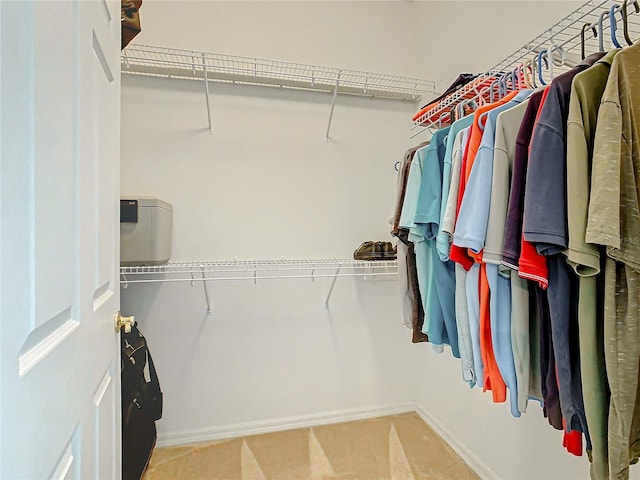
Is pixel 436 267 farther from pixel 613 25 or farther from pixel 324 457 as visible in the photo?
pixel 324 457

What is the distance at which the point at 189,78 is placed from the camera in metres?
1.89

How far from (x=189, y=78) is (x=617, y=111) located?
192 centimetres

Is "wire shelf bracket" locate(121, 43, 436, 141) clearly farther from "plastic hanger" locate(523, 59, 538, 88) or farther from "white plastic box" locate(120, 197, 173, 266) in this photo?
"plastic hanger" locate(523, 59, 538, 88)

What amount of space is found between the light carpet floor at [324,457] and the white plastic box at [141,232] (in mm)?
1078

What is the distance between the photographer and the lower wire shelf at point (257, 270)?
69.7 inches

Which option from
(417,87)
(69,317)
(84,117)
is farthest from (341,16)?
(69,317)

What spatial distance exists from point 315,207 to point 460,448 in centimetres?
158

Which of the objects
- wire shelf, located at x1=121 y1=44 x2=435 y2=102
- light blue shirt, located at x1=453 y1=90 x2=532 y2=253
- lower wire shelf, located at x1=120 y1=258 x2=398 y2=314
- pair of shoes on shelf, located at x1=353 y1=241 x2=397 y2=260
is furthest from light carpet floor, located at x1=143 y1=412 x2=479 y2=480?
wire shelf, located at x1=121 y1=44 x2=435 y2=102

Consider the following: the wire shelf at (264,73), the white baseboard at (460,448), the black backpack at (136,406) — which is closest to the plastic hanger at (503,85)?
the wire shelf at (264,73)

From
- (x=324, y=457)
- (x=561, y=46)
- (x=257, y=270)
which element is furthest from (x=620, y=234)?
(x=324, y=457)

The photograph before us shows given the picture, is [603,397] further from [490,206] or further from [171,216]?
[171,216]

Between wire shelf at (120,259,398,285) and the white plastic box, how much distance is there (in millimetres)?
105

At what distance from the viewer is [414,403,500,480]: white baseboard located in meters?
1.65

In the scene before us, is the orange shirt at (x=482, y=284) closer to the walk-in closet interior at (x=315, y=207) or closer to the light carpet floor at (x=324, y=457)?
the walk-in closet interior at (x=315, y=207)
